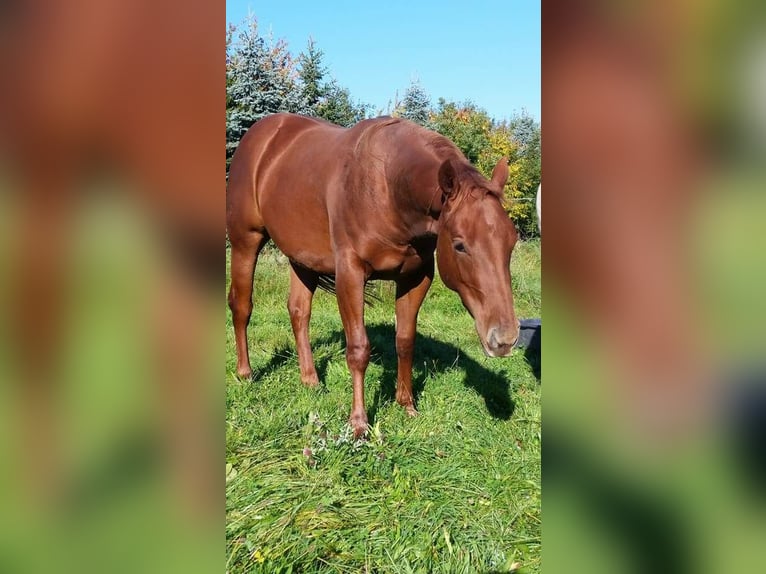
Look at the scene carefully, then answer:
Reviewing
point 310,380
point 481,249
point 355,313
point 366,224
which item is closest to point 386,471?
point 355,313

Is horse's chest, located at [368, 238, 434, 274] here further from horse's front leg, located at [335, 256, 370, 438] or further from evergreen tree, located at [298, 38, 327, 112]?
evergreen tree, located at [298, 38, 327, 112]

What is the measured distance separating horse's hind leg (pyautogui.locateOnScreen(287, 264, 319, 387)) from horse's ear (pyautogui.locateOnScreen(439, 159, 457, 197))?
240 centimetres

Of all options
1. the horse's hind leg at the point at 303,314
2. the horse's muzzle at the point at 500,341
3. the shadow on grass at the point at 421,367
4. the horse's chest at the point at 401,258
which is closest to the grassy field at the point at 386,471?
the shadow on grass at the point at 421,367

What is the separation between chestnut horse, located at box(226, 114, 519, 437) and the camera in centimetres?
261

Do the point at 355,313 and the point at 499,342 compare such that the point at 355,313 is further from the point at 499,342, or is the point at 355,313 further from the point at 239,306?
the point at 239,306

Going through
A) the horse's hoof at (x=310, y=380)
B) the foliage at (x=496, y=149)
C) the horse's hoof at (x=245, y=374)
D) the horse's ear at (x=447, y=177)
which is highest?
the foliage at (x=496, y=149)

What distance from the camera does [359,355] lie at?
3.61 metres

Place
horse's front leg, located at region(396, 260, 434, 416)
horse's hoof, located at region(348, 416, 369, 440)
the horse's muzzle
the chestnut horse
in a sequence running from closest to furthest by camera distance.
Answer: the horse's muzzle
the chestnut horse
horse's hoof, located at region(348, 416, 369, 440)
horse's front leg, located at region(396, 260, 434, 416)

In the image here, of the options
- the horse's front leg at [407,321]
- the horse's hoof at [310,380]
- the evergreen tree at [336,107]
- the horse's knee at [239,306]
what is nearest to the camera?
the horse's front leg at [407,321]

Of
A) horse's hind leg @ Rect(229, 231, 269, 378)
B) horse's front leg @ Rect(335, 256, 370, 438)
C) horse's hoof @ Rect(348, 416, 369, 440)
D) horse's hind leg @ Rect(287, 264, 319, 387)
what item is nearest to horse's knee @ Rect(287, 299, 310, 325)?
horse's hind leg @ Rect(287, 264, 319, 387)

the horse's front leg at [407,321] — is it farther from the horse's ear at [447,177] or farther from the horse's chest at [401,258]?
the horse's ear at [447,177]

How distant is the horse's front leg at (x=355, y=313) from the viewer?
3.58 m

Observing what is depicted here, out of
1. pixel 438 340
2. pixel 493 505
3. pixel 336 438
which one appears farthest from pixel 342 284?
pixel 438 340
